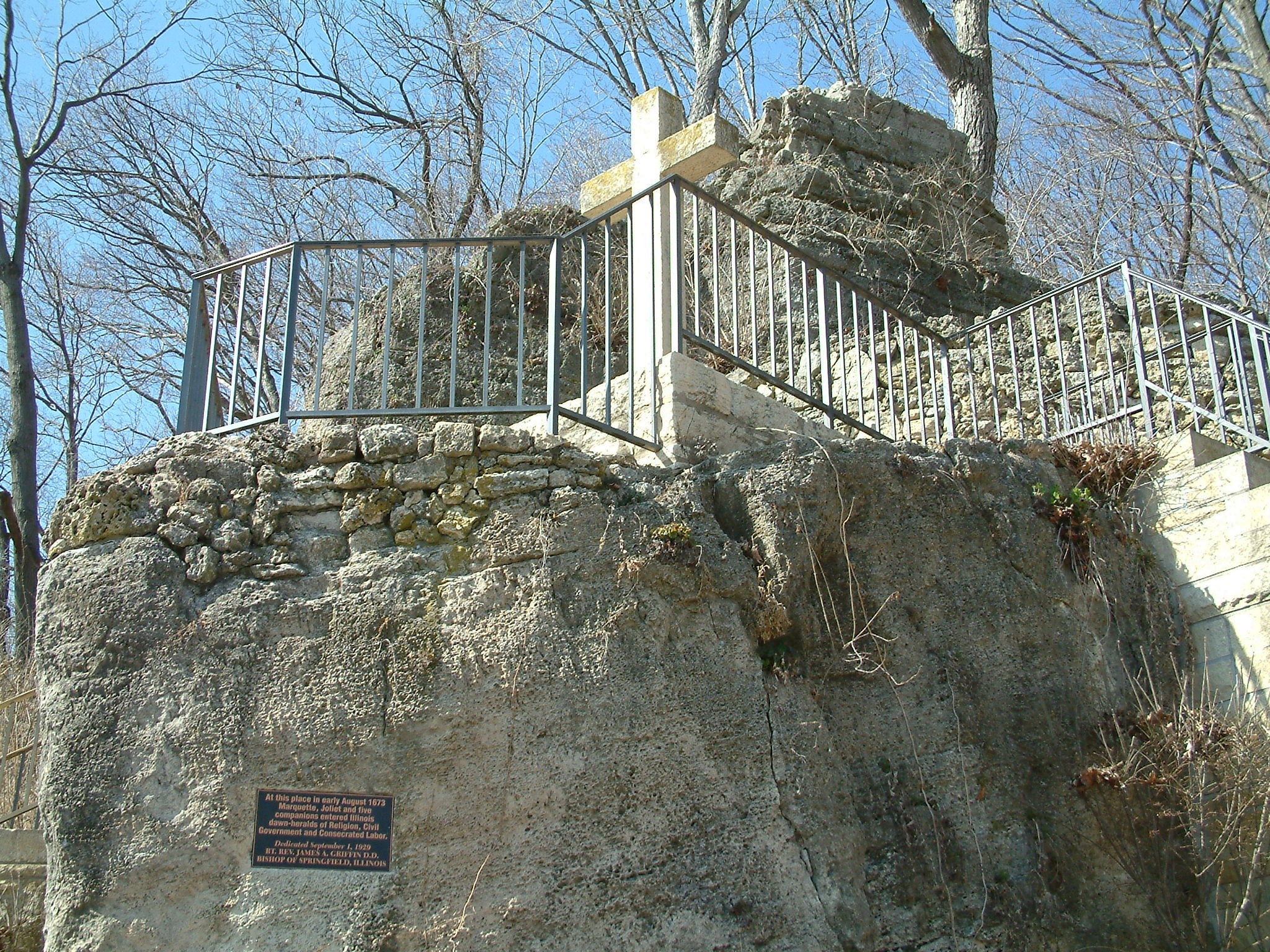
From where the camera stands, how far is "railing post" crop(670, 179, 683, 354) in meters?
5.89

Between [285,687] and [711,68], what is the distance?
14191mm

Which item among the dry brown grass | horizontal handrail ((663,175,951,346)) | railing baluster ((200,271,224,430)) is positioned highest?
horizontal handrail ((663,175,951,346))

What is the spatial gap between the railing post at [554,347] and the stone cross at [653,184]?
630 mm

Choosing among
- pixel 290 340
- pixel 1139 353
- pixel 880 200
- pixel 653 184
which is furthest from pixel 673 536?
pixel 880 200

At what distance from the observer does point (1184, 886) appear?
4.95 metres

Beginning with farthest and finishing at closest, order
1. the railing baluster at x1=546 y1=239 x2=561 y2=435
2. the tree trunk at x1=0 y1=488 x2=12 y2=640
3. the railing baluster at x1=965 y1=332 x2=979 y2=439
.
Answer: the tree trunk at x1=0 y1=488 x2=12 y2=640, the railing baluster at x1=965 y1=332 x2=979 y2=439, the railing baluster at x1=546 y1=239 x2=561 y2=435

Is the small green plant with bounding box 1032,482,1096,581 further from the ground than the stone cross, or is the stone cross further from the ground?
the stone cross

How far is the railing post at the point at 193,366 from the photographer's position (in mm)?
5602

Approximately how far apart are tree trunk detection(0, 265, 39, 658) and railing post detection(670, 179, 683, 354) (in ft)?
28.0

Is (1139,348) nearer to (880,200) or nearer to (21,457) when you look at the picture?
(880,200)

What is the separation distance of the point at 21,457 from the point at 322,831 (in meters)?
9.68

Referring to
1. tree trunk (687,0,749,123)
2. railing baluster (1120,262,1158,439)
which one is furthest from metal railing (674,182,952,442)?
tree trunk (687,0,749,123)

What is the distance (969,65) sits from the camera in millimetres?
13891

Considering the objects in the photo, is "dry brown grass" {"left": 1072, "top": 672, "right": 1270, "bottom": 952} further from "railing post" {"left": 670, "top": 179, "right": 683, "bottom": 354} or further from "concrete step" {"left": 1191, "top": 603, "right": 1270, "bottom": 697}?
"railing post" {"left": 670, "top": 179, "right": 683, "bottom": 354}
